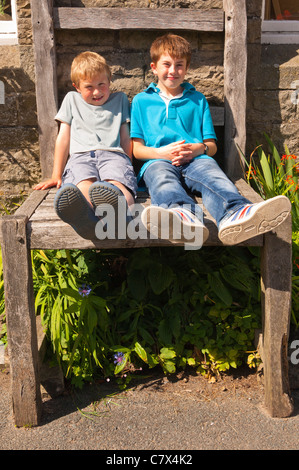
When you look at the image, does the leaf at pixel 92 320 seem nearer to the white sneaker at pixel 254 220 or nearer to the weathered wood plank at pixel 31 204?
the weathered wood plank at pixel 31 204

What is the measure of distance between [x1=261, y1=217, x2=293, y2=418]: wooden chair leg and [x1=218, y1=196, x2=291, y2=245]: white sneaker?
0.80ft

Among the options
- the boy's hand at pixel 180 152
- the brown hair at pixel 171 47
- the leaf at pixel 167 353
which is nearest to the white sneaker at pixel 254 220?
the boy's hand at pixel 180 152

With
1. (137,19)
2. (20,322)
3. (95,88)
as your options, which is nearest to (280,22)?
(137,19)

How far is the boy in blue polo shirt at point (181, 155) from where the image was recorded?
2.28 m

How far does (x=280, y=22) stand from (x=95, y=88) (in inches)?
60.3

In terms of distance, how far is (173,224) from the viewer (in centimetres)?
223

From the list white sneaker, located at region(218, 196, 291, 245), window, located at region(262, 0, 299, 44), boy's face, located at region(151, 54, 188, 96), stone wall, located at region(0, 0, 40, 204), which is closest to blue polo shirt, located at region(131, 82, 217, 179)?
boy's face, located at region(151, 54, 188, 96)

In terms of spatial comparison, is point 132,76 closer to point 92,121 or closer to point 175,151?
point 92,121

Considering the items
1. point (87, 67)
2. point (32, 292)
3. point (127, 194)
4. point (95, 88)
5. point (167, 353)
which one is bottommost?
point (167, 353)

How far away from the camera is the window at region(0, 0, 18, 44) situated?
349 cm

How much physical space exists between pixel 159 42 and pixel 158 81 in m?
0.33

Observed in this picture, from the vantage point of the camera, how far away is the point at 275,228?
2498mm

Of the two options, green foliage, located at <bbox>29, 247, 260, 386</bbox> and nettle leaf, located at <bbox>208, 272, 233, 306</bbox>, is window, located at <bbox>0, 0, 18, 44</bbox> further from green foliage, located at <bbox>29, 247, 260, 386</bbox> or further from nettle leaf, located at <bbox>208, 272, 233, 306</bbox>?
nettle leaf, located at <bbox>208, 272, 233, 306</bbox>
